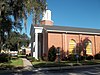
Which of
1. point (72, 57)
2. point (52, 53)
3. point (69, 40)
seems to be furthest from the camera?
point (69, 40)

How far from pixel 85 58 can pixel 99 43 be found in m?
4.52

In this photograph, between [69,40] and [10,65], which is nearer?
[10,65]

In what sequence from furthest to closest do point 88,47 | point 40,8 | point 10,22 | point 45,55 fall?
1. point 88,47
2. point 45,55
3. point 10,22
4. point 40,8

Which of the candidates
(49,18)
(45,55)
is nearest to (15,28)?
(45,55)

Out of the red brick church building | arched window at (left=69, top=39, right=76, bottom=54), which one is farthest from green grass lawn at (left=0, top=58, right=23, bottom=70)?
arched window at (left=69, top=39, right=76, bottom=54)

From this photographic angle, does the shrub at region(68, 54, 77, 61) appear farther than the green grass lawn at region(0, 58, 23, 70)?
Yes

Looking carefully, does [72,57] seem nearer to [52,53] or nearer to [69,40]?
[69,40]

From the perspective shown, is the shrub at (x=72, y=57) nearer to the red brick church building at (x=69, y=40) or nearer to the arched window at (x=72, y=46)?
the red brick church building at (x=69, y=40)

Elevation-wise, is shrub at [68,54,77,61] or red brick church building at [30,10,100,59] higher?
red brick church building at [30,10,100,59]

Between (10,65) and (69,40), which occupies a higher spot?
(69,40)

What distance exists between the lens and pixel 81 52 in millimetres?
34312

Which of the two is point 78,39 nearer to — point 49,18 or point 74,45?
point 74,45

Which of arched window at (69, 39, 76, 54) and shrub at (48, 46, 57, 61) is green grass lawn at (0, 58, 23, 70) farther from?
arched window at (69, 39, 76, 54)

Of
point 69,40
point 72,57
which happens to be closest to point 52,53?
point 72,57
